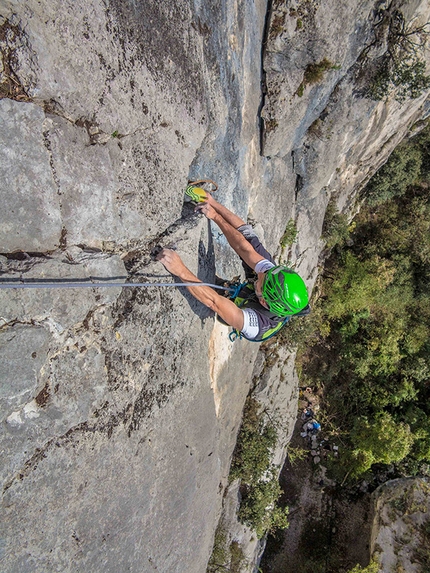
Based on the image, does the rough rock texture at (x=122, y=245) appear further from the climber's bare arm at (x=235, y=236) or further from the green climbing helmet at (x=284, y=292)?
the green climbing helmet at (x=284, y=292)

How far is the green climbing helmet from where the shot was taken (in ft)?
13.6

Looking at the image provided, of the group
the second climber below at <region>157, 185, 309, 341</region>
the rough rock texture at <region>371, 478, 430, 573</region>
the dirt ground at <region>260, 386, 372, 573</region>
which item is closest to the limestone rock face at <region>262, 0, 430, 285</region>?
the second climber below at <region>157, 185, 309, 341</region>

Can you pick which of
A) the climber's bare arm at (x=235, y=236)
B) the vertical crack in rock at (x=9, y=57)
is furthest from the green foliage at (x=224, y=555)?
the vertical crack in rock at (x=9, y=57)

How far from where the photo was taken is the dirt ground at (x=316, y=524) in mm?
11438

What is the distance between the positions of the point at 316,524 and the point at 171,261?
1157 centimetres

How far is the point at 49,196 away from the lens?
285 cm

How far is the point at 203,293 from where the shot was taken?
4.23 metres

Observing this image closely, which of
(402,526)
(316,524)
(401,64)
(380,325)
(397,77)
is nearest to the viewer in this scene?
(401,64)

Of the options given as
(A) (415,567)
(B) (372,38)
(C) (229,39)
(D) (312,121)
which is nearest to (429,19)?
(B) (372,38)

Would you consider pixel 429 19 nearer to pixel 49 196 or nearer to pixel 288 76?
pixel 288 76

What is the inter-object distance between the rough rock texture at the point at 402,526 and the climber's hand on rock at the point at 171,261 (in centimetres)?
1065

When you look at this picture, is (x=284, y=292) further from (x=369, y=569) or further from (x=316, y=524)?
(x=316, y=524)

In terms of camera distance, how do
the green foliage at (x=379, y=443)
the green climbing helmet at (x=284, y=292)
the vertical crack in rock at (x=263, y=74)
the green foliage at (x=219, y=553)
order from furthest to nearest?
the green foliage at (x=379, y=443) < the green foliage at (x=219, y=553) < the vertical crack in rock at (x=263, y=74) < the green climbing helmet at (x=284, y=292)

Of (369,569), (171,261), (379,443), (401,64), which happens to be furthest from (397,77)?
(369,569)
